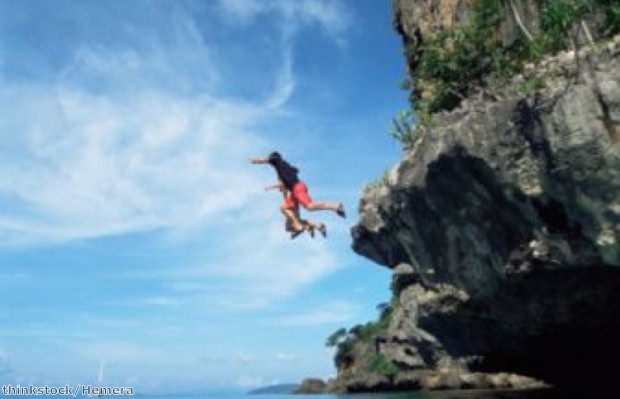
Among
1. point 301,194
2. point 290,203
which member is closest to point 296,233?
point 290,203

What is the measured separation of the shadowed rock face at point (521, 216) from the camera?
25.4 m

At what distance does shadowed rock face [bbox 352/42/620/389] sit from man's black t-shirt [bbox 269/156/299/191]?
41.3 ft

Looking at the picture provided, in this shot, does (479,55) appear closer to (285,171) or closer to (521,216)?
(521,216)

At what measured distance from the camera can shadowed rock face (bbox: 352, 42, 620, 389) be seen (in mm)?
25438

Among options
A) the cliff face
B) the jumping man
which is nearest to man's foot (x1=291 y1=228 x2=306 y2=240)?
the jumping man

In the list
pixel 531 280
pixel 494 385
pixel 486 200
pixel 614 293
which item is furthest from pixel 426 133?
pixel 494 385

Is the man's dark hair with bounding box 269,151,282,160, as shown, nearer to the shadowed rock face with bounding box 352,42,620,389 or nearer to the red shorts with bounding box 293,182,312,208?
the red shorts with bounding box 293,182,312,208

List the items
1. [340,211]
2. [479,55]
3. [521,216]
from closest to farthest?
1. [340,211]
2. [521,216]
3. [479,55]

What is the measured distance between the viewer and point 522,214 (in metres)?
29.2

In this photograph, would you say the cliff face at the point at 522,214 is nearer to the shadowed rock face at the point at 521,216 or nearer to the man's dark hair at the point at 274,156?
the shadowed rock face at the point at 521,216

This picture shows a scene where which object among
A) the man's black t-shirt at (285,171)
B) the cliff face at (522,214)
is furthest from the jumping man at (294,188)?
the cliff face at (522,214)

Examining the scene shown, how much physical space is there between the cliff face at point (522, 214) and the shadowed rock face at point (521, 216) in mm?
46

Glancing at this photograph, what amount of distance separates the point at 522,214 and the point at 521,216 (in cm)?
17

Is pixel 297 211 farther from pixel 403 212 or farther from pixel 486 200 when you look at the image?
pixel 403 212
